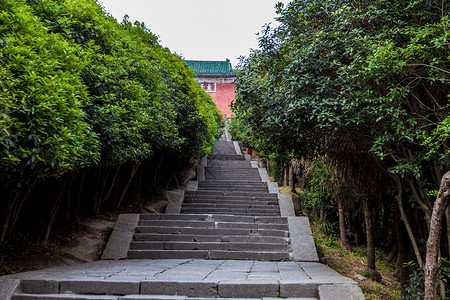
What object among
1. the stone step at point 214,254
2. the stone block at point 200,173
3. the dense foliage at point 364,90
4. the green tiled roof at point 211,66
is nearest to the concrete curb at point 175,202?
the stone step at point 214,254

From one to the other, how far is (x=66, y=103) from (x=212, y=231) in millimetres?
4362

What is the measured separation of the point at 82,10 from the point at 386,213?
363 inches

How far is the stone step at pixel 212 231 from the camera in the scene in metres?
6.68

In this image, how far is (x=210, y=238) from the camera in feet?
21.3

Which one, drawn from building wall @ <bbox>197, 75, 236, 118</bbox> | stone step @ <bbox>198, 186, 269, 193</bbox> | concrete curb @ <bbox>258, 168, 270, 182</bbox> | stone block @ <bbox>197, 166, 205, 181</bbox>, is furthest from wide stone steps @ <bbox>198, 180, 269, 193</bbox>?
building wall @ <bbox>197, 75, 236, 118</bbox>

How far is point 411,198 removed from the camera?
183 inches

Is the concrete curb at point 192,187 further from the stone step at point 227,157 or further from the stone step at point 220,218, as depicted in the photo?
the stone step at point 227,157

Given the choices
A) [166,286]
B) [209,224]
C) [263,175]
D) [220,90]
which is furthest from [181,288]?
[220,90]

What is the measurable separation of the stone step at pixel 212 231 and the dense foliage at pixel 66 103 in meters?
1.44

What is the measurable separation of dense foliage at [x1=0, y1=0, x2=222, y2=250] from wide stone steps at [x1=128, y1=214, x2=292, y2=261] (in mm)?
1557

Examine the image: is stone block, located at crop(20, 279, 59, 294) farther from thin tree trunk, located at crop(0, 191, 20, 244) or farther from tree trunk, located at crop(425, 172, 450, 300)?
tree trunk, located at crop(425, 172, 450, 300)

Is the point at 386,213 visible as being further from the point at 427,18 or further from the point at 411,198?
the point at 427,18

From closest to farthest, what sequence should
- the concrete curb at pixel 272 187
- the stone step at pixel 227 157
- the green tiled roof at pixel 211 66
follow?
the concrete curb at pixel 272 187 < the stone step at pixel 227 157 < the green tiled roof at pixel 211 66

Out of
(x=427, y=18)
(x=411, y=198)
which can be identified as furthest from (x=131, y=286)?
(x=427, y=18)
